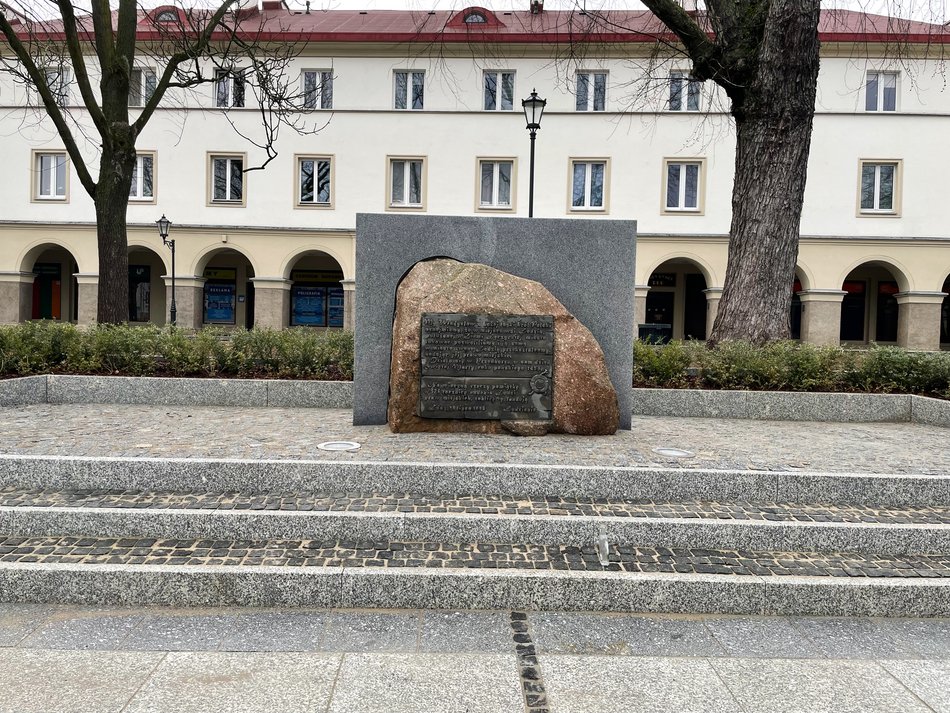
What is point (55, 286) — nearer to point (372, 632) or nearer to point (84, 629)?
point (84, 629)

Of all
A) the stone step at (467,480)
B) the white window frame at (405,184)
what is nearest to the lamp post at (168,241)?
the white window frame at (405,184)

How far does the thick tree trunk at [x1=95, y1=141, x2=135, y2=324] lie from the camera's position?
1201cm

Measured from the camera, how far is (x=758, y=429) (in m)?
7.84

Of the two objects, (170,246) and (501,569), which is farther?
(170,246)

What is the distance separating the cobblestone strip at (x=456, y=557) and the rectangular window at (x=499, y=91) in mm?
21809

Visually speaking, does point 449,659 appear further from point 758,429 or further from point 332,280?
point 332,280

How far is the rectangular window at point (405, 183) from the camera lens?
77.6ft

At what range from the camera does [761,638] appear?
3500 mm

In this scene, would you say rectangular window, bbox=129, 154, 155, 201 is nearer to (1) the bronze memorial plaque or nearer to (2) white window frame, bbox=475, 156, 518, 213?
(2) white window frame, bbox=475, 156, 518, 213

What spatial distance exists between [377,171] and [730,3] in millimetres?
15463

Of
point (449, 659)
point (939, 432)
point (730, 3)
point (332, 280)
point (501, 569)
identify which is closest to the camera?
point (449, 659)

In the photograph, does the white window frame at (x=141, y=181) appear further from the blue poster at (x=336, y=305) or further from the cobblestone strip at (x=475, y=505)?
the cobblestone strip at (x=475, y=505)

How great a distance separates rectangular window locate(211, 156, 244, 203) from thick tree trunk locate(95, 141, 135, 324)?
1203 cm

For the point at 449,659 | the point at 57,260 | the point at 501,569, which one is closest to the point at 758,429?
the point at 501,569
